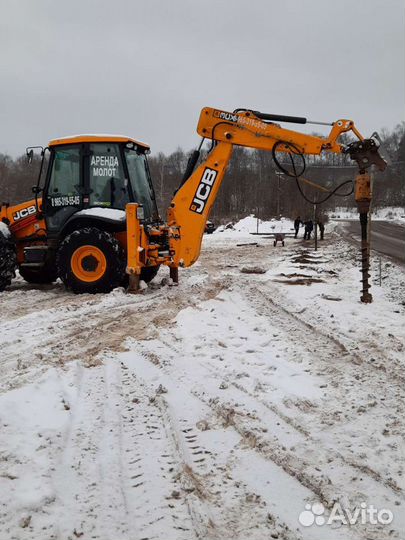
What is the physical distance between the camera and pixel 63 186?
28.0 feet

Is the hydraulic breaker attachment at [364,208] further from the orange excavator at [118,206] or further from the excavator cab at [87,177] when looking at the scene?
the excavator cab at [87,177]

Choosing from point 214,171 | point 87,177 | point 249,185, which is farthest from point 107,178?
point 249,185

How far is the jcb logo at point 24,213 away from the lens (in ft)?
29.3

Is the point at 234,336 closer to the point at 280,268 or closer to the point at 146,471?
the point at 146,471

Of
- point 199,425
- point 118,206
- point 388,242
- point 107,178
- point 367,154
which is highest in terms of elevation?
point 367,154

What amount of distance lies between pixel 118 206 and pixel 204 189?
164 cm

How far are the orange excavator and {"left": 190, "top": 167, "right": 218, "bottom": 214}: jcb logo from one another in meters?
0.02

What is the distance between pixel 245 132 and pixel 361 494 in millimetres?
6566

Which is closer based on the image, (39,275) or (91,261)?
(91,261)

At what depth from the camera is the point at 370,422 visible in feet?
10.2

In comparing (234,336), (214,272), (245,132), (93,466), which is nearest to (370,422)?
(93,466)

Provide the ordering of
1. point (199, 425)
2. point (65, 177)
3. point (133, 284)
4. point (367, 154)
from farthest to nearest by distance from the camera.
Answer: point (65, 177), point (133, 284), point (367, 154), point (199, 425)

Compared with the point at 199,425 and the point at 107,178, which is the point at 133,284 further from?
the point at 199,425

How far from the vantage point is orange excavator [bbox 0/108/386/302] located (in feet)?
25.2
